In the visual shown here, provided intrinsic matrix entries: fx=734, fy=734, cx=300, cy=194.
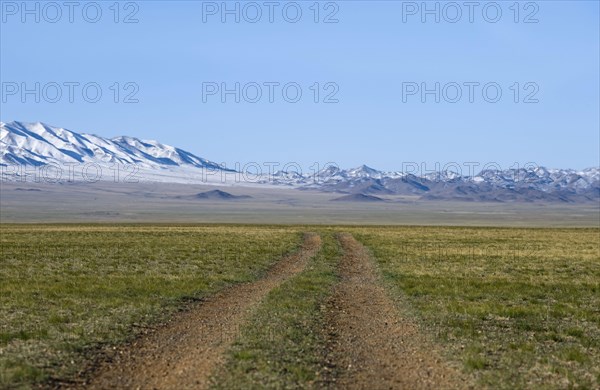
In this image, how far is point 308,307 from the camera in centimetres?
2089

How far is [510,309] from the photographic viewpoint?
69.7 feet

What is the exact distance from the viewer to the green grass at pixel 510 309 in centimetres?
1401

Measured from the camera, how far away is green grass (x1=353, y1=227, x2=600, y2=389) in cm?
1401

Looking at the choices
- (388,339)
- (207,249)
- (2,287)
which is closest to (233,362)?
(388,339)

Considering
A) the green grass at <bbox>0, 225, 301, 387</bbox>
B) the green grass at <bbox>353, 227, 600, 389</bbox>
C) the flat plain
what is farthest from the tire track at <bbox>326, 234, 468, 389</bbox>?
the green grass at <bbox>0, 225, 301, 387</bbox>

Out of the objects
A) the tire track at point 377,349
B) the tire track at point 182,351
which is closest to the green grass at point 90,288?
the tire track at point 182,351

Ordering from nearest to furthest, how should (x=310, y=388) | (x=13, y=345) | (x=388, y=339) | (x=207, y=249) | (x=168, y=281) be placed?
(x=310, y=388), (x=13, y=345), (x=388, y=339), (x=168, y=281), (x=207, y=249)

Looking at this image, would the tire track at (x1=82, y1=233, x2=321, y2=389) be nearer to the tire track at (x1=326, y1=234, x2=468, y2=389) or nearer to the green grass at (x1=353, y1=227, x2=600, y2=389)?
the tire track at (x1=326, y1=234, x2=468, y2=389)

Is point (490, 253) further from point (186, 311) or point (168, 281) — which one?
point (186, 311)

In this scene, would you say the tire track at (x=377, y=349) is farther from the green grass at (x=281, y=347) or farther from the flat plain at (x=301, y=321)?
the green grass at (x=281, y=347)

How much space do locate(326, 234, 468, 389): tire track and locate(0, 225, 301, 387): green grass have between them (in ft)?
15.4

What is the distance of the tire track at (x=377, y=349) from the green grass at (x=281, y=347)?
38cm

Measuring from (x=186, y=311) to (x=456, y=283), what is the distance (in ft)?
39.2

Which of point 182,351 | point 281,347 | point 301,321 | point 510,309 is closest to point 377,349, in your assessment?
point 281,347
